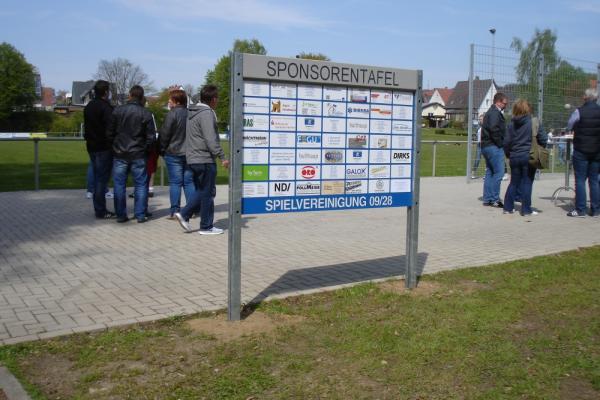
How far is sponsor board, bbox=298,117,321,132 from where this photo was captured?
5.14 meters

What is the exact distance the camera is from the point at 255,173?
4949mm

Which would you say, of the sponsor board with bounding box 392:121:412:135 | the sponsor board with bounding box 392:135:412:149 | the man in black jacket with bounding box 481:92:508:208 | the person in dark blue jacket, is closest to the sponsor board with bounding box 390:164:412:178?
the sponsor board with bounding box 392:135:412:149

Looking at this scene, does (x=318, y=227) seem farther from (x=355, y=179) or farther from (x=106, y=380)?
(x=106, y=380)

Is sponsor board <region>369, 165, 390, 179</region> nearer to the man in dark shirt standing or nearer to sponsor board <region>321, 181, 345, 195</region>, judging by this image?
sponsor board <region>321, 181, 345, 195</region>

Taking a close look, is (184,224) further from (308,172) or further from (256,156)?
(256,156)

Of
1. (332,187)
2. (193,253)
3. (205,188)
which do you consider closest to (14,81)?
(205,188)

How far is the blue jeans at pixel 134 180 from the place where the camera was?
9.05 meters

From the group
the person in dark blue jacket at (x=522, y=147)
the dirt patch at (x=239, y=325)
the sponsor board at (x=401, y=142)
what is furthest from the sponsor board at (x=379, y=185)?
the person in dark blue jacket at (x=522, y=147)

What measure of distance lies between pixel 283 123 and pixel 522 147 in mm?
6703

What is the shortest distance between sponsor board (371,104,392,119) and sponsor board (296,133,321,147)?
24.5 inches

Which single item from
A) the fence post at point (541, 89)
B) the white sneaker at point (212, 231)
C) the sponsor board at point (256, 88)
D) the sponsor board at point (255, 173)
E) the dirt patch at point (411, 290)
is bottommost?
the dirt patch at point (411, 290)

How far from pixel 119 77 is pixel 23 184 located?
6480cm

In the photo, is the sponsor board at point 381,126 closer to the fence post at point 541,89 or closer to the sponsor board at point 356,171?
the sponsor board at point 356,171

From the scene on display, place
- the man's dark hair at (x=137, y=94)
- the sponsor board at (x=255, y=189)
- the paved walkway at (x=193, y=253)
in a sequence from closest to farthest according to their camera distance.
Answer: the sponsor board at (x=255, y=189), the paved walkway at (x=193, y=253), the man's dark hair at (x=137, y=94)
